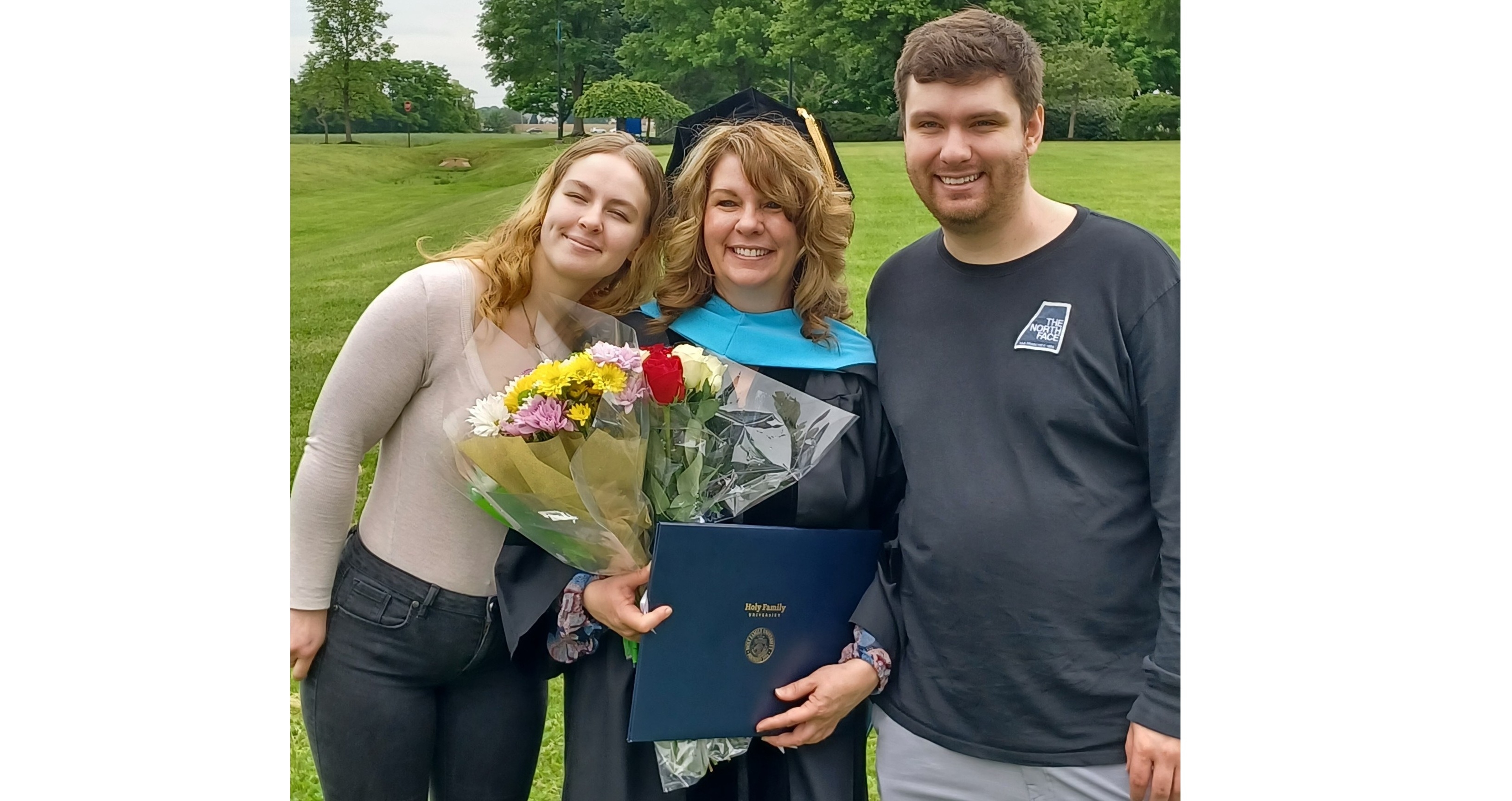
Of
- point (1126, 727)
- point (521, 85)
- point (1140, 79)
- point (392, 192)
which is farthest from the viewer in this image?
point (392, 192)

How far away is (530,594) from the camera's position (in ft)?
7.13

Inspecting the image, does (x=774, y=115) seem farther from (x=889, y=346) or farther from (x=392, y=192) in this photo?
(x=392, y=192)

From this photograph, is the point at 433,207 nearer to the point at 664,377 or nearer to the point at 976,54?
the point at 664,377

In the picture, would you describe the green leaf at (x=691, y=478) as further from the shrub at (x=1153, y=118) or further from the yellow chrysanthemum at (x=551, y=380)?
the shrub at (x=1153, y=118)

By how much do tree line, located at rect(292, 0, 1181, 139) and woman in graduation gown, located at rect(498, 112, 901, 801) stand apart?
68 centimetres

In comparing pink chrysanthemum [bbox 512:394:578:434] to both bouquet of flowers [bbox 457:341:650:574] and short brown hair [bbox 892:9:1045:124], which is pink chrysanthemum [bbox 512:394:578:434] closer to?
bouquet of flowers [bbox 457:341:650:574]

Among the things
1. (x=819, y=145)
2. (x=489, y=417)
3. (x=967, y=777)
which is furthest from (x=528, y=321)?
(x=967, y=777)

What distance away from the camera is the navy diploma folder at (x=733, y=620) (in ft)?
6.65

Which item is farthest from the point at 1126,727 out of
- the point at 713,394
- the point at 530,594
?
the point at 530,594

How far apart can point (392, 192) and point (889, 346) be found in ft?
5.89

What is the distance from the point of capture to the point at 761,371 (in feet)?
7.36

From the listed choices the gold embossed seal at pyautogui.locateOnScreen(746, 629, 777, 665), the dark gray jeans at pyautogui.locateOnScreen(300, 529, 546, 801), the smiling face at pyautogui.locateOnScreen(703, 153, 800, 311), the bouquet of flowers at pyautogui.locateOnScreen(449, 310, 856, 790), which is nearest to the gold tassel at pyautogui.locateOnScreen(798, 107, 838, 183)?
the smiling face at pyautogui.locateOnScreen(703, 153, 800, 311)

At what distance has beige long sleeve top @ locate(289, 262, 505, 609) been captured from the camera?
2.10m

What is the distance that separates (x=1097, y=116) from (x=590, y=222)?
1.41 m
